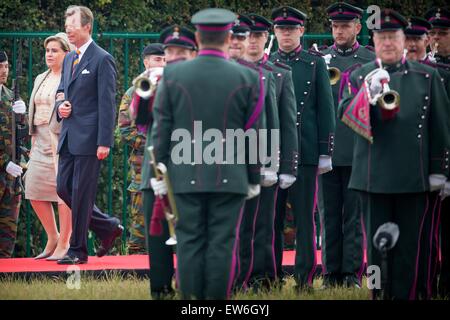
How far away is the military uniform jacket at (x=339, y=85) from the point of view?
11422 millimetres

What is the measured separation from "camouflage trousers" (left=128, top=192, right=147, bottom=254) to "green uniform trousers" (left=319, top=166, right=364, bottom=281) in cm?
237

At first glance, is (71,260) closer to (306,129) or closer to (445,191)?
(306,129)

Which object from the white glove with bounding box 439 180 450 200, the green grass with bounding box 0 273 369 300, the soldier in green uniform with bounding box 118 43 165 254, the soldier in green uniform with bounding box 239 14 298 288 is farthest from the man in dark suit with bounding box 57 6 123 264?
the white glove with bounding box 439 180 450 200

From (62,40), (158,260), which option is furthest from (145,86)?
(62,40)

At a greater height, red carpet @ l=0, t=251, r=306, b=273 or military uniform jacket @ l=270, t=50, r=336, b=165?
military uniform jacket @ l=270, t=50, r=336, b=165

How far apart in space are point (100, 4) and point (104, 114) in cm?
247

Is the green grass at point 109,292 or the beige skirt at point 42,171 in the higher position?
the beige skirt at point 42,171

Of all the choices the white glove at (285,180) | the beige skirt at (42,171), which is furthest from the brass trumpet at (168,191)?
the beige skirt at (42,171)

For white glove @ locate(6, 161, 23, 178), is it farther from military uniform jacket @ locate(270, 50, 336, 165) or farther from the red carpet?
military uniform jacket @ locate(270, 50, 336, 165)

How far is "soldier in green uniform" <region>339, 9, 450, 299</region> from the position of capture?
9523mm

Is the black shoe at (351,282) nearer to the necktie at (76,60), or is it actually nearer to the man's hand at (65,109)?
the man's hand at (65,109)

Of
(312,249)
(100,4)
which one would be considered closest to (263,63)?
(312,249)

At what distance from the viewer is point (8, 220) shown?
13.2m

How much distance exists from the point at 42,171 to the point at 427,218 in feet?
15.1
